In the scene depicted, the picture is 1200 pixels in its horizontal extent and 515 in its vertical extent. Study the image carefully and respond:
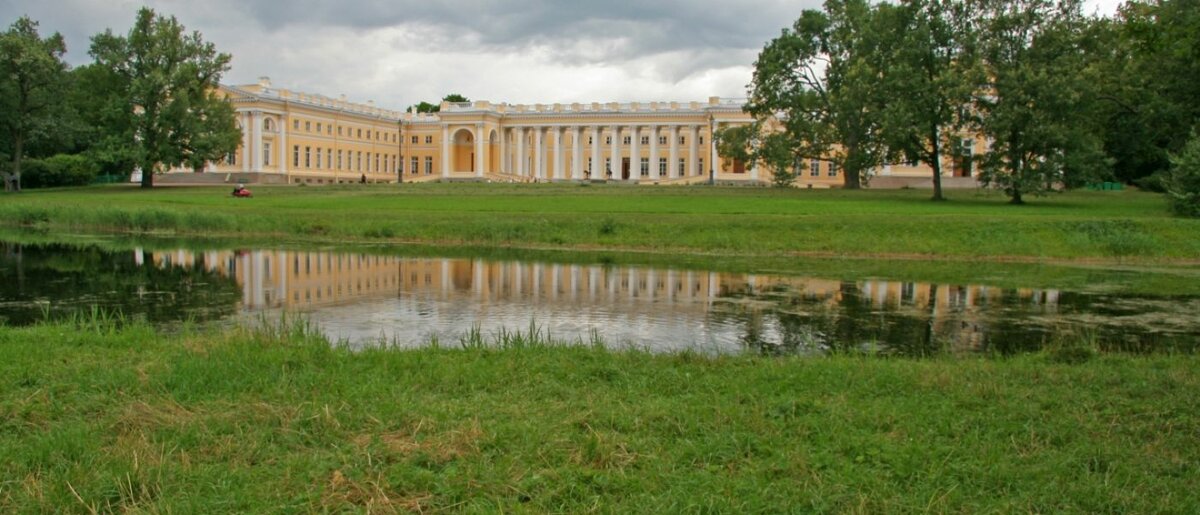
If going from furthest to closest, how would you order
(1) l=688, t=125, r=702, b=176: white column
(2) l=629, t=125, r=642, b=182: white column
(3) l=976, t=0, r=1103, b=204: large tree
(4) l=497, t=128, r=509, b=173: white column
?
1. (4) l=497, t=128, r=509, b=173: white column
2. (2) l=629, t=125, r=642, b=182: white column
3. (1) l=688, t=125, r=702, b=176: white column
4. (3) l=976, t=0, r=1103, b=204: large tree

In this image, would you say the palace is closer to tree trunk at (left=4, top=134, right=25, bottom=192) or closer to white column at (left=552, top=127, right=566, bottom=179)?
white column at (left=552, top=127, right=566, bottom=179)

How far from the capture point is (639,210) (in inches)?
1452

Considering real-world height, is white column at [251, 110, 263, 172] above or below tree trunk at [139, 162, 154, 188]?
above

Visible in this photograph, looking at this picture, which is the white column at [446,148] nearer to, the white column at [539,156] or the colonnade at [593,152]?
the colonnade at [593,152]

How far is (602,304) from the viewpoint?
1739 cm

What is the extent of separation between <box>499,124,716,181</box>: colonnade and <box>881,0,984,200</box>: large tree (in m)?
54.4

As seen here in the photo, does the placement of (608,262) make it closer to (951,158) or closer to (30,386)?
(30,386)

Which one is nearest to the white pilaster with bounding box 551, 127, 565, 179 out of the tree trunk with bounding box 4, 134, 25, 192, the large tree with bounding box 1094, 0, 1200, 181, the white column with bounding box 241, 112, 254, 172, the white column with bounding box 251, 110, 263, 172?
the white column with bounding box 251, 110, 263, 172

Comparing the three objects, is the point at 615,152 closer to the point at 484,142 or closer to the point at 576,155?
the point at 576,155

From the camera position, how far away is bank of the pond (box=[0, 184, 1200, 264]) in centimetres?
2791

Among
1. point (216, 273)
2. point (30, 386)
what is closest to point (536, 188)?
point (216, 273)

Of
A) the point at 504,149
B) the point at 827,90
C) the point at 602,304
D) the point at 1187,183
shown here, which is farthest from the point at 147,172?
the point at 1187,183

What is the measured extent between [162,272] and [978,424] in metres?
19.7

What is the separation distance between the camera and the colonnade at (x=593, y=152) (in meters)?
101
